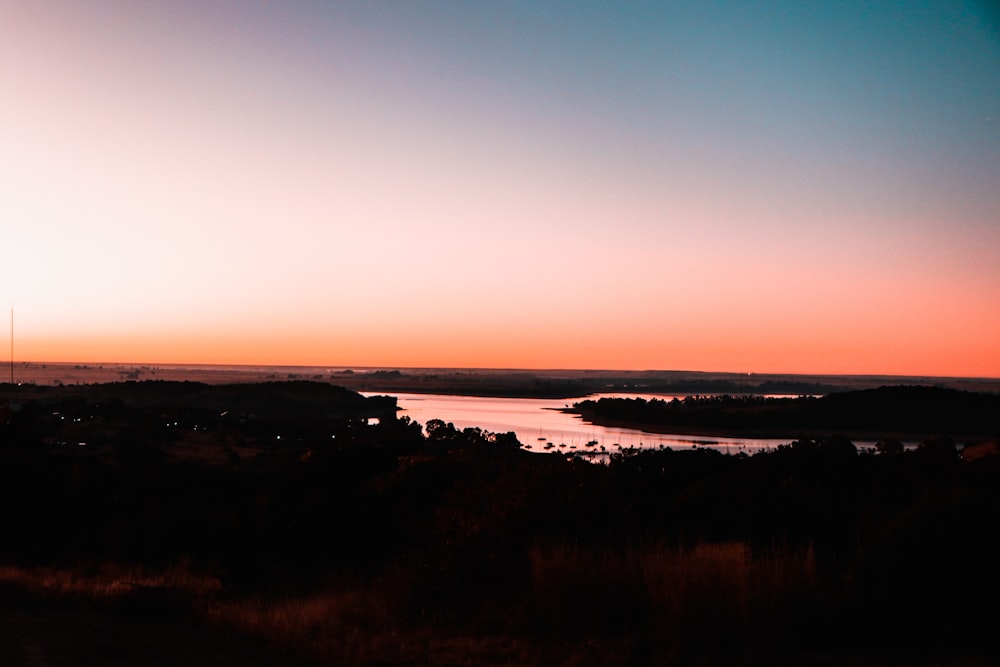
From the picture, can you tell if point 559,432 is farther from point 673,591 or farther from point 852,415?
point 673,591

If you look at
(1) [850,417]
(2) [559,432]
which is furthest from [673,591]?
Answer: (1) [850,417]

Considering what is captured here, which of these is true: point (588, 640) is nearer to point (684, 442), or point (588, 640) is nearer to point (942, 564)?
point (942, 564)

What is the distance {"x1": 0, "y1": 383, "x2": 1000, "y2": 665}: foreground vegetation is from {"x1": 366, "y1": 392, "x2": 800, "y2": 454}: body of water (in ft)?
129

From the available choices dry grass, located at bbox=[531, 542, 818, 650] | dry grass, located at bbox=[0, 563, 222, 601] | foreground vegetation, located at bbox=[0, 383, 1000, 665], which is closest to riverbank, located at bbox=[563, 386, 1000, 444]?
foreground vegetation, located at bbox=[0, 383, 1000, 665]

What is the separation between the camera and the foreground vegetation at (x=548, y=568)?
7.84 m

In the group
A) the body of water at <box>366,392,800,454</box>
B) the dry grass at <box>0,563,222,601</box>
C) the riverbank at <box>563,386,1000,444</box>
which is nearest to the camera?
the dry grass at <box>0,563,222,601</box>

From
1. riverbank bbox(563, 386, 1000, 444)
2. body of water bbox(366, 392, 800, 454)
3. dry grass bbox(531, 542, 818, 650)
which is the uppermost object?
dry grass bbox(531, 542, 818, 650)

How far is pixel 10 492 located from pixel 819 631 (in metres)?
18.2

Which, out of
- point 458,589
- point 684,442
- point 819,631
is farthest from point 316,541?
point 684,442

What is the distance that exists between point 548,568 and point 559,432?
230 feet

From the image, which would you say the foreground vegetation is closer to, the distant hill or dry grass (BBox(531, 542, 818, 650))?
dry grass (BBox(531, 542, 818, 650))

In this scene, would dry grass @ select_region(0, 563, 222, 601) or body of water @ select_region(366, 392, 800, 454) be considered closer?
dry grass @ select_region(0, 563, 222, 601)

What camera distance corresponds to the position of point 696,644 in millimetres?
7598

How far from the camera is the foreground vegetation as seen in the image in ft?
25.7
